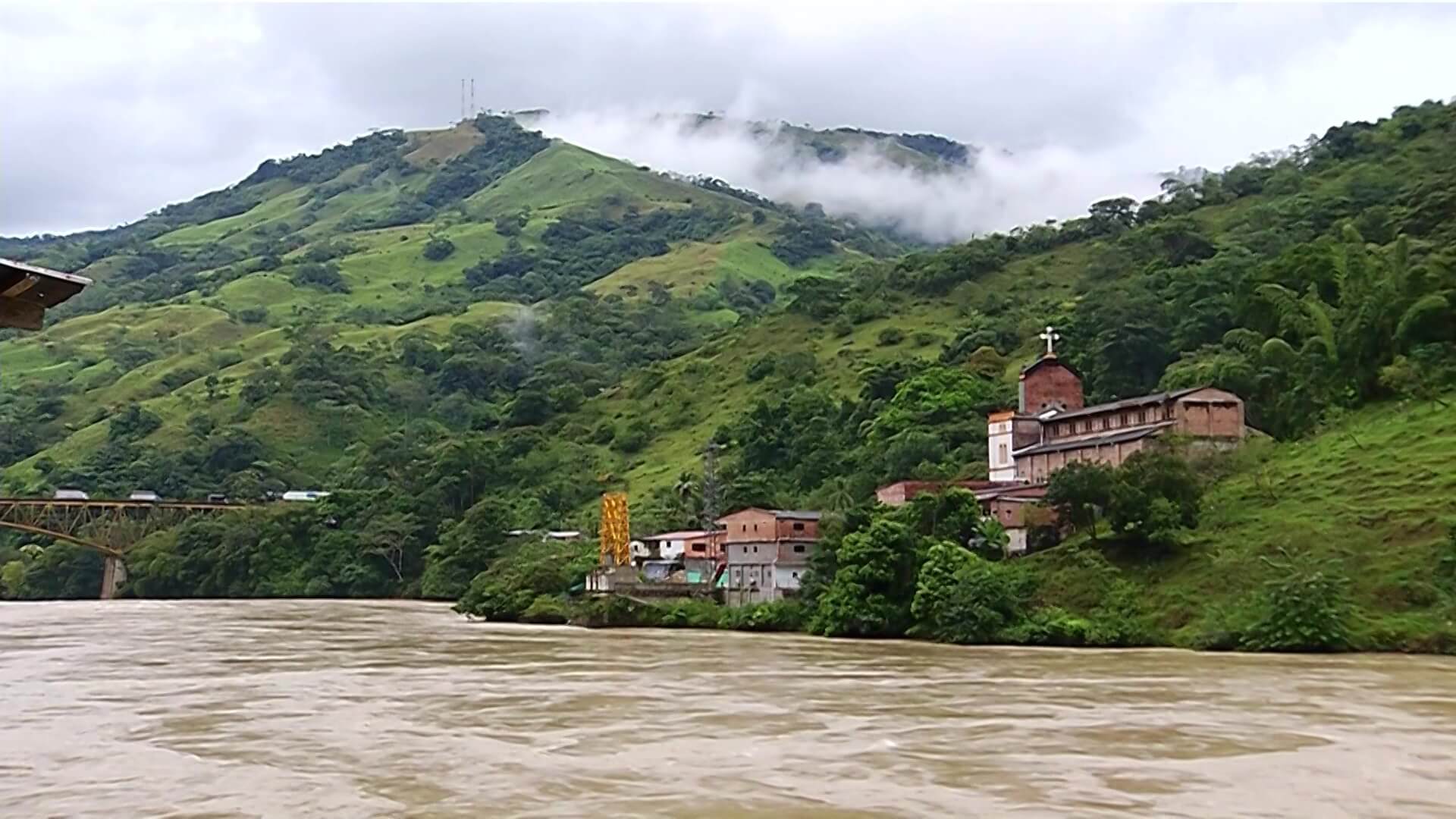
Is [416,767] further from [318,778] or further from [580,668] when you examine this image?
[580,668]

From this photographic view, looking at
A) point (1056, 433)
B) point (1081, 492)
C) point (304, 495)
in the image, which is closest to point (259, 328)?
point (304, 495)

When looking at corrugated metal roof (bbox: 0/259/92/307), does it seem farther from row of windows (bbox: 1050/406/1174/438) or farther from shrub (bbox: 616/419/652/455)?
shrub (bbox: 616/419/652/455)

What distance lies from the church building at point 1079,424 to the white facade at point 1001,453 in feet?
0.10

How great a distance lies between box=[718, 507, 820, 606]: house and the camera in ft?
176

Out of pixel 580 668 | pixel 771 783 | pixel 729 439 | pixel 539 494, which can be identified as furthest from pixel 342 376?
pixel 771 783

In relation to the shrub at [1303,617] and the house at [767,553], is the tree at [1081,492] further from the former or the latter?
the house at [767,553]

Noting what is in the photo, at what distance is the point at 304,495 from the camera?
324ft

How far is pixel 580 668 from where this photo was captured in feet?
110

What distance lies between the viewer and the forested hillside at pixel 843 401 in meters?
43.2

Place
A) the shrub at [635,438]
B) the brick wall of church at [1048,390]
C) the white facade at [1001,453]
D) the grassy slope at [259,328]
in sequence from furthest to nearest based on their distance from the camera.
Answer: the grassy slope at [259,328]
the shrub at [635,438]
the brick wall of church at [1048,390]
the white facade at [1001,453]

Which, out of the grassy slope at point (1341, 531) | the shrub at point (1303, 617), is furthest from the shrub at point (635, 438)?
the shrub at point (1303, 617)

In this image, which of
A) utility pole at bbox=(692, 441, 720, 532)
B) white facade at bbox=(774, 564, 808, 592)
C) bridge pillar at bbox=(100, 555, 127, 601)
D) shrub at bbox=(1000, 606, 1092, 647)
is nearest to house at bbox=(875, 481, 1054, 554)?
white facade at bbox=(774, 564, 808, 592)

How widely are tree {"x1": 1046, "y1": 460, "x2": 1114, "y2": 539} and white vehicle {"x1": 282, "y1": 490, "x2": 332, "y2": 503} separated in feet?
195

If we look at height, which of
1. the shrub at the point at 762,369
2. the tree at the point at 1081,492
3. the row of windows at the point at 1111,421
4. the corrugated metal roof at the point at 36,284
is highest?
the shrub at the point at 762,369
